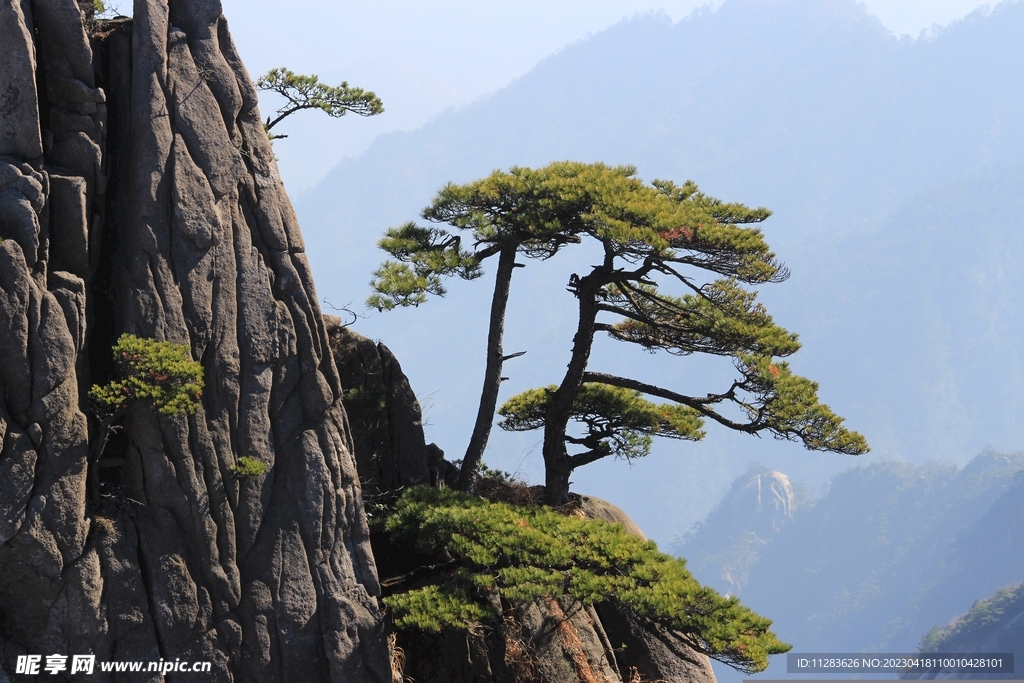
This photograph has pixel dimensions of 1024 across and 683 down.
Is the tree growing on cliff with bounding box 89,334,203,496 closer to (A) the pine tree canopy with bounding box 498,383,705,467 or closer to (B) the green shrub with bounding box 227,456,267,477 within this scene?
(B) the green shrub with bounding box 227,456,267,477

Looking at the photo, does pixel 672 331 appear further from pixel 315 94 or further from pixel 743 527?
pixel 743 527

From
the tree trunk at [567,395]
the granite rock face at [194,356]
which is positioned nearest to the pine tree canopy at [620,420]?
the tree trunk at [567,395]

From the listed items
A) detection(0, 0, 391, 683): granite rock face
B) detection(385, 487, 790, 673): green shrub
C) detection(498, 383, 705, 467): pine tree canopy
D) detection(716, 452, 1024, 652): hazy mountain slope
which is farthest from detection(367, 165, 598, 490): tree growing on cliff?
detection(716, 452, 1024, 652): hazy mountain slope

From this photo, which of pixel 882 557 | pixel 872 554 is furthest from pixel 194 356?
pixel 872 554

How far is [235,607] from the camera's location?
23.1ft

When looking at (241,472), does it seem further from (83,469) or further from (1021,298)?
(1021,298)

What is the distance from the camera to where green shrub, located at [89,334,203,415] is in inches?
252

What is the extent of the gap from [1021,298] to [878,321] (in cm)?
2290

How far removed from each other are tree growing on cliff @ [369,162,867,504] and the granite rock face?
1.30 metres

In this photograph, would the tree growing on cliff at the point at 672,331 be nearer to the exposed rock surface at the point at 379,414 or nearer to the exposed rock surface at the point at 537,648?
the exposed rock surface at the point at 379,414

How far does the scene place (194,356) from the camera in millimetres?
7023

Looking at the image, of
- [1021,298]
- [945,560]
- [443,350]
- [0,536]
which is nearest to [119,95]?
[0,536]

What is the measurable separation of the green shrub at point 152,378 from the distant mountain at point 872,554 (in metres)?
80.4

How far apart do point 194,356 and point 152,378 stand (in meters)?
0.55
